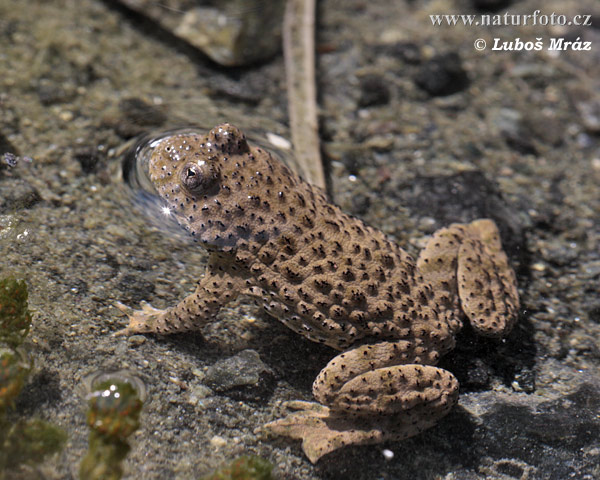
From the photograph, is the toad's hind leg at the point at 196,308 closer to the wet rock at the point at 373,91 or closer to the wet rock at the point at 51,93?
the wet rock at the point at 51,93

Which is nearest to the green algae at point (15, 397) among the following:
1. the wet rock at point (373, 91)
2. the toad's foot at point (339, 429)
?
the toad's foot at point (339, 429)

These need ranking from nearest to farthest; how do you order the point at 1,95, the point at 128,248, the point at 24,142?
1. the point at 128,248
2. the point at 24,142
3. the point at 1,95

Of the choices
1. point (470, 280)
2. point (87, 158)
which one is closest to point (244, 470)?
point (470, 280)

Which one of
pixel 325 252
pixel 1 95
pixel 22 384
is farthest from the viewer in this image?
pixel 1 95

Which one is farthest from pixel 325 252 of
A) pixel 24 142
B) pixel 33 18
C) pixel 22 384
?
pixel 33 18

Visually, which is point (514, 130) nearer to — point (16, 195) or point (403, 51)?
point (403, 51)

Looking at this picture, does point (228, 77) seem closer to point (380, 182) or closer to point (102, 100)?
point (102, 100)
